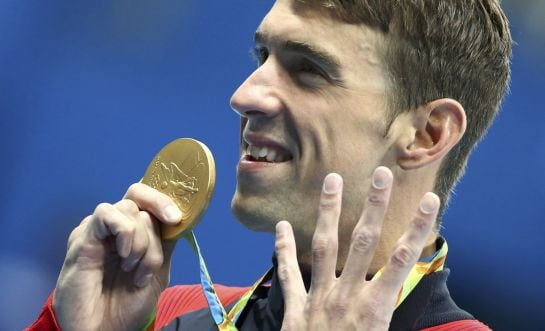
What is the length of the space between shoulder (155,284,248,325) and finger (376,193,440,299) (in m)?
1.06

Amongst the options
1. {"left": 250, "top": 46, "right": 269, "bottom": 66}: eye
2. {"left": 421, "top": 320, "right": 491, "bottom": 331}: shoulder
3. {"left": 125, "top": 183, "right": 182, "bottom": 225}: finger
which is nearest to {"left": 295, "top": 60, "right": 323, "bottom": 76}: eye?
{"left": 250, "top": 46, "right": 269, "bottom": 66}: eye

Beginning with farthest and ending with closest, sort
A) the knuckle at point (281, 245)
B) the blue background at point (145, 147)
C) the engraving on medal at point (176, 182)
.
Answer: the blue background at point (145, 147)
the engraving on medal at point (176, 182)
the knuckle at point (281, 245)

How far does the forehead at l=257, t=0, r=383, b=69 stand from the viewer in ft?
6.71

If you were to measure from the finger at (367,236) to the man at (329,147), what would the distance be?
0.52 metres

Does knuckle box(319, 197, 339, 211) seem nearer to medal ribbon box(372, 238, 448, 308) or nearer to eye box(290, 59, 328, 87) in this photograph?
medal ribbon box(372, 238, 448, 308)

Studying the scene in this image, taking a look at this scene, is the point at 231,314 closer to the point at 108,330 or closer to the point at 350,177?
the point at 108,330

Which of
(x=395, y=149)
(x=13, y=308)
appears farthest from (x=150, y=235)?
(x=13, y=308)

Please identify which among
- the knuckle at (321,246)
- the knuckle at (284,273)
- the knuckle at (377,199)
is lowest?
the knuckle at (284,273)

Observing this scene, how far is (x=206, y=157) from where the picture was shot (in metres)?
2.05

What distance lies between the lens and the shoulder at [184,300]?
97.0 inches

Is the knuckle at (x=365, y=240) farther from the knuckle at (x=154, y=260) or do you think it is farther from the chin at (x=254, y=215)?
the knuckle at (x=154, y=260)

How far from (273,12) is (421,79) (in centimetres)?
42

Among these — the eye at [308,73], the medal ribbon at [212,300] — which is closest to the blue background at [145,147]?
the medal ribbon at [212,300]

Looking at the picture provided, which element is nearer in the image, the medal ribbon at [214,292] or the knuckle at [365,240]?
the knuckle at [365,240]
